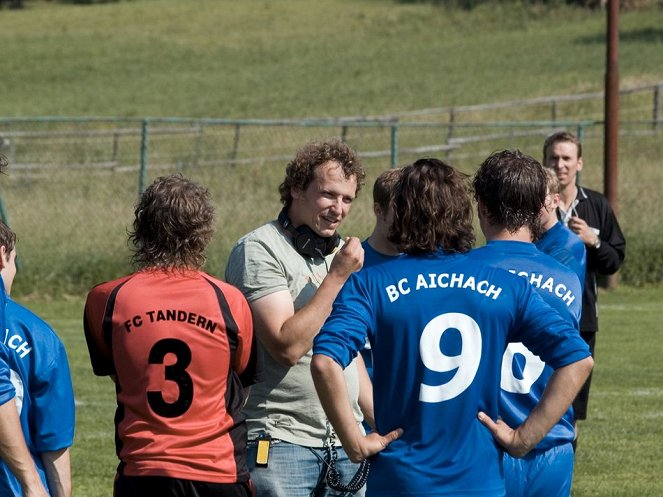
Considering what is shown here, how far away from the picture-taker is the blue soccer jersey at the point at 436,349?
146 inches

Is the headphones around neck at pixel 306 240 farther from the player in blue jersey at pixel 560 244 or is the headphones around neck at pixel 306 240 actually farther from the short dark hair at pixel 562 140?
the short dark hair at pixel 562 140

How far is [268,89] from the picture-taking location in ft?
148

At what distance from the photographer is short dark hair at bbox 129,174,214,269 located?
13.1 feet

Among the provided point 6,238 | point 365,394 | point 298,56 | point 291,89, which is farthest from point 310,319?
point 298,56

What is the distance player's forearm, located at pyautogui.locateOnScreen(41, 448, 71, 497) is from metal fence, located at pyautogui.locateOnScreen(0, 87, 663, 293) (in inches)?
435

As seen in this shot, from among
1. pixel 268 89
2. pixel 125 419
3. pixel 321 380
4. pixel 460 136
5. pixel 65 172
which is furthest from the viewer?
pixel 268 89

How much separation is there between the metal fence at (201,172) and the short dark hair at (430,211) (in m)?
11.4

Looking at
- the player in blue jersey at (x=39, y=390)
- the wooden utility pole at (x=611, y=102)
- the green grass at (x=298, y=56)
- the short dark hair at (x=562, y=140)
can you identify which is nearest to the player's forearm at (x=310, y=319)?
the player in blue jersey at (x=39, y=390)

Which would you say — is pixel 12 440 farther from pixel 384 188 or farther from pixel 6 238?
pixel 384 188

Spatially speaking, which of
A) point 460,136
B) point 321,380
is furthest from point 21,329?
point 460,136

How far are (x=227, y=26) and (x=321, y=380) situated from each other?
192 feet

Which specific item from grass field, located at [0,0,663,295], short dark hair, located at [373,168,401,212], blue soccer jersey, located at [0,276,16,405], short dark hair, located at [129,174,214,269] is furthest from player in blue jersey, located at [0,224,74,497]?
grass field, located at [0,0,663,295]

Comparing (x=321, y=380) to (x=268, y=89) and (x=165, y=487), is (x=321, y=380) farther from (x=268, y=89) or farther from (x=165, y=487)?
(x=268, y=89)

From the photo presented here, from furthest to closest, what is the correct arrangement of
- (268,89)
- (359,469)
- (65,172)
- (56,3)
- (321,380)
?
(56,3), (268,89), (65,172), (359,469), (321,380)
